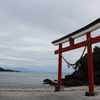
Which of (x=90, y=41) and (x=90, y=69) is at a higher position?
(x=90, y=41)

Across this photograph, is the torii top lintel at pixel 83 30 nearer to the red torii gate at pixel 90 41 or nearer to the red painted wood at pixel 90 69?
the red torii gate at pixel 90 41

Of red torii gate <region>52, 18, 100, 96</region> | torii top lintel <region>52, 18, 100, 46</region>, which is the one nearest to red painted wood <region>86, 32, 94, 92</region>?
red torii gate <region>52, 18, 100, 96</region>

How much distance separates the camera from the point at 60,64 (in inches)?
392

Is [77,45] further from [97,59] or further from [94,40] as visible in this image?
[97,59]

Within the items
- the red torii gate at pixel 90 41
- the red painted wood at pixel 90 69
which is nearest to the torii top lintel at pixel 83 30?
the red torii gate at pixel 90 41

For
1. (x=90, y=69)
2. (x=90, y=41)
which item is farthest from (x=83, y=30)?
(x=90, y=69)

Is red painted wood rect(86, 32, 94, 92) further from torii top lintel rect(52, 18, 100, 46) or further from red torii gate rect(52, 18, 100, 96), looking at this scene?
torii top lintel rect(52, 18, 100, 46)

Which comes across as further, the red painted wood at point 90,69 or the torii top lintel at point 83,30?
the red painted wood at point 90,69

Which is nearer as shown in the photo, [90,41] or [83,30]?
[90,41]

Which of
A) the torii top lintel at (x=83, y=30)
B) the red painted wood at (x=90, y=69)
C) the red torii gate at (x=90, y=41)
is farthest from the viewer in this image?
the red painted wood at (x=90, y=69)

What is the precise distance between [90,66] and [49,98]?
106 inches

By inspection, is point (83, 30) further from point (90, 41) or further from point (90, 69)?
point (90, 69)

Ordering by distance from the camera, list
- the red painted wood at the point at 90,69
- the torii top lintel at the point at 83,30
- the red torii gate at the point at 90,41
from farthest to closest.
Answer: the red painted wood at the point at 90,69, the red torii gate at the point at 90,41, the torii top lintel at the point at 83,30

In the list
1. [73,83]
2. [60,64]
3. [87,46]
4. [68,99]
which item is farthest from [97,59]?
[68,99]
